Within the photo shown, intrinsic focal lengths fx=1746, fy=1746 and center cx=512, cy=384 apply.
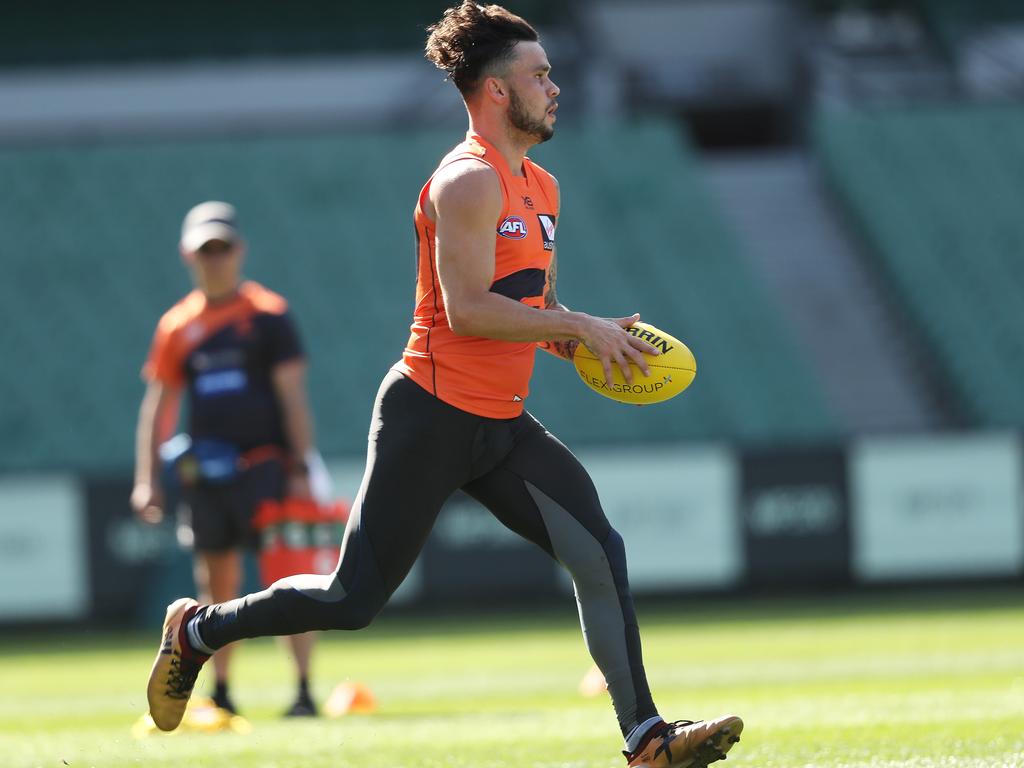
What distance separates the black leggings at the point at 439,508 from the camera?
5.17 m

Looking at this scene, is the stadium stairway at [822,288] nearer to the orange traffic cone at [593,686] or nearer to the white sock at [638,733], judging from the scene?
the orange traffic cone at [593,686]

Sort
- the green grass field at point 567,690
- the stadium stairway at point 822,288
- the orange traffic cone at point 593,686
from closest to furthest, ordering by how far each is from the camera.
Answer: the green grass field at point 567,690, the orange traffic cone at point 593,686, the stadium stairway at point 822,288

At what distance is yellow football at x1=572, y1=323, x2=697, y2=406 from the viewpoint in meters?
5.18

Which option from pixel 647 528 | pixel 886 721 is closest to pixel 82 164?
pixel 647 528

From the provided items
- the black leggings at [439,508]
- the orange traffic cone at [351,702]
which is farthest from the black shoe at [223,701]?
the black leggings at [439,508]

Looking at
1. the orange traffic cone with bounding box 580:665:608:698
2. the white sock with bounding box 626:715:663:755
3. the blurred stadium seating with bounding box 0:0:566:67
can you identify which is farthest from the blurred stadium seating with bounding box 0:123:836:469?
the white sock with bounding box 626:715:663:755

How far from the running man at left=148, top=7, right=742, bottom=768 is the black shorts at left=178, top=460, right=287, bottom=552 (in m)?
2.67

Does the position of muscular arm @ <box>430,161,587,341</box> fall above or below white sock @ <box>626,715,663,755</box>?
above

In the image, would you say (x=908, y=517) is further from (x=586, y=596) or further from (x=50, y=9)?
(x=50, y=9)

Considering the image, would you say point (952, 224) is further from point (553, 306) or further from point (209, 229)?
point (553, 306)

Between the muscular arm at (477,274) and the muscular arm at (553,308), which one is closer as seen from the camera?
the muscular arm at (477,274)

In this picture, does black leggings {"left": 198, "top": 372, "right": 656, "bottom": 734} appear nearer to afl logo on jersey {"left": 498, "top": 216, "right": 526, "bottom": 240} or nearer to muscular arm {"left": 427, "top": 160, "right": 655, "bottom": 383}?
muscular arm {"left": 427, "top": 160, "right": 655, "bottom": 383}

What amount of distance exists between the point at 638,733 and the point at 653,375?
1053 mm

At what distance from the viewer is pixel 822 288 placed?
21812 millimetres
